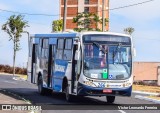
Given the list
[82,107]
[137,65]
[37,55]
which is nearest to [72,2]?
[137,65]

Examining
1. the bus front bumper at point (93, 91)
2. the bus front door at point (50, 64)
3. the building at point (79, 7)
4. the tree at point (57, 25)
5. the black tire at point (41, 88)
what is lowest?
the black tire at point (41, 88)

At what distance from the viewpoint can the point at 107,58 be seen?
945 inches

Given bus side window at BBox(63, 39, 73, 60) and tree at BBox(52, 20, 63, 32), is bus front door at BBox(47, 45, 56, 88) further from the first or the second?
tree at BBox(52, 20, 63, 32)

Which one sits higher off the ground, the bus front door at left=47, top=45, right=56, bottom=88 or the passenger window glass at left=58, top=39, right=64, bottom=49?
the passenger window glass at left=58, top=39, right=64, bottom=49

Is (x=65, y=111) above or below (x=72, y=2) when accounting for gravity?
below

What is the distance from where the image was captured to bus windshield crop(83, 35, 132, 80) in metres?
23.8

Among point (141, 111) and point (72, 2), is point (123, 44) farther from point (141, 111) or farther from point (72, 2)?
point (72, 2)

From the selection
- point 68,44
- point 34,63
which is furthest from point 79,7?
point 68,44

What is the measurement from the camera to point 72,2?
121 m

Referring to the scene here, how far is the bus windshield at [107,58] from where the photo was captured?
23766 millimetres

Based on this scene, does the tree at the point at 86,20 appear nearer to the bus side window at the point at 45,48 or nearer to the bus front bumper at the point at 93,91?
the bus side window at the point at 45,48

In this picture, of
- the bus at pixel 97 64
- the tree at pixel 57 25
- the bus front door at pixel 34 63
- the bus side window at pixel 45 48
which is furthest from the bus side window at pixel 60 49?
the tree at pixel 57 25

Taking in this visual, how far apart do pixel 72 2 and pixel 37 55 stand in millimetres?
91672

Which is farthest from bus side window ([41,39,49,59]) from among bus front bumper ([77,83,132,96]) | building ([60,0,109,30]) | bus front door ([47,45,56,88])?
building ([60,0,109,30])
